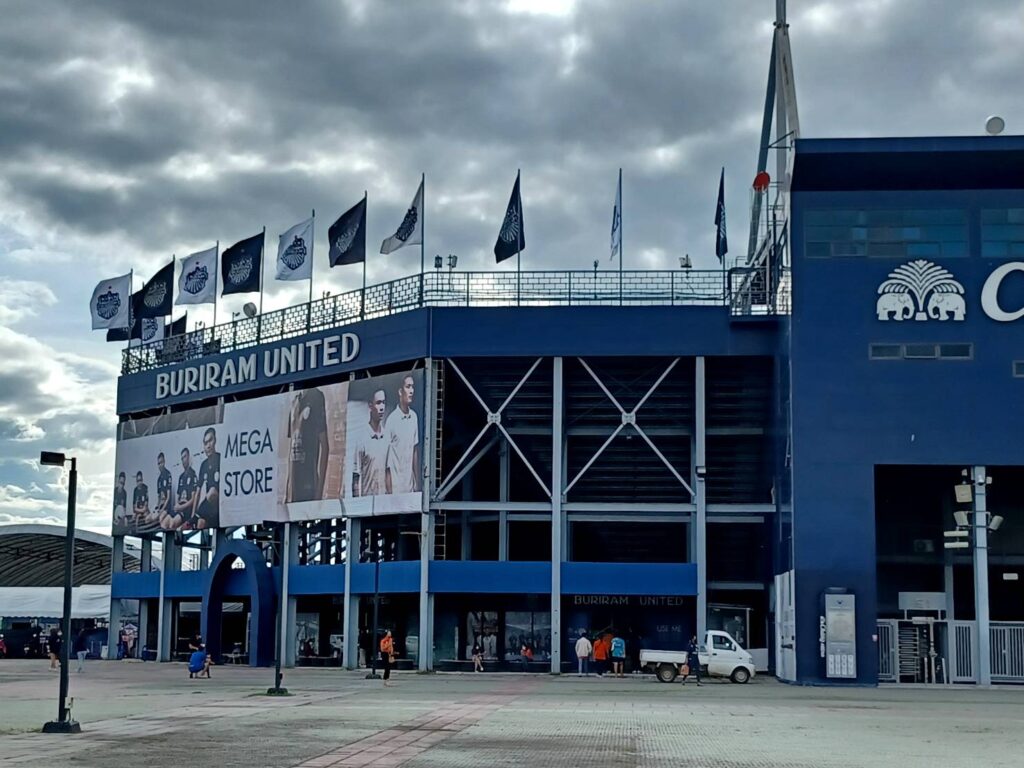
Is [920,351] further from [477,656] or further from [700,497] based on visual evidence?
[477,656]

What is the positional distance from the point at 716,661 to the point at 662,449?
42.4ft

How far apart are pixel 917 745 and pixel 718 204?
39.9 meters

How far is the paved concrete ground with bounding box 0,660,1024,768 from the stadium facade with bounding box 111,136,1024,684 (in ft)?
25.5

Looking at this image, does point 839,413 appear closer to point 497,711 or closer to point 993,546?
point 993,546

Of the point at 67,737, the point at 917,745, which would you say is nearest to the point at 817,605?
the point at 917,745

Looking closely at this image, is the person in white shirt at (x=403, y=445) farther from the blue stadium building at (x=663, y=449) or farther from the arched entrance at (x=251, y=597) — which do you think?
the arched entrance at (x=251, y=597)

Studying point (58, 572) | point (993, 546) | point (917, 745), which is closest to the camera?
point (917, 745)

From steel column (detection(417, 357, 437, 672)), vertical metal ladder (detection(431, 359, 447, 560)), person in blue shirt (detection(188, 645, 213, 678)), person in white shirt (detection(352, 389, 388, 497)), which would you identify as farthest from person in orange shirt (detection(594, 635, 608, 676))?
person in blue shirt (detection(188, 645, 213, 678))

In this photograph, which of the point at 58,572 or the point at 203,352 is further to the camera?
the point at 58,572

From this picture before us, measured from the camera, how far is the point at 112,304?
2872 inches

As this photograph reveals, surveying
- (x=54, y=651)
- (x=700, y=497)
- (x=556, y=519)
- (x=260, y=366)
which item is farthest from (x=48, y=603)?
(x=700, y=497)

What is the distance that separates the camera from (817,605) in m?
49.2

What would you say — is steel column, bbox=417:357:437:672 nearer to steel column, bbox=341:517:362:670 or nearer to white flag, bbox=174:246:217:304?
steel column, bbox=341:517:362:670

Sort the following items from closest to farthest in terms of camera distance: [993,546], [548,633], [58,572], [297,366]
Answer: [993,546] < [548,633] < [297,366] < [58,572]
